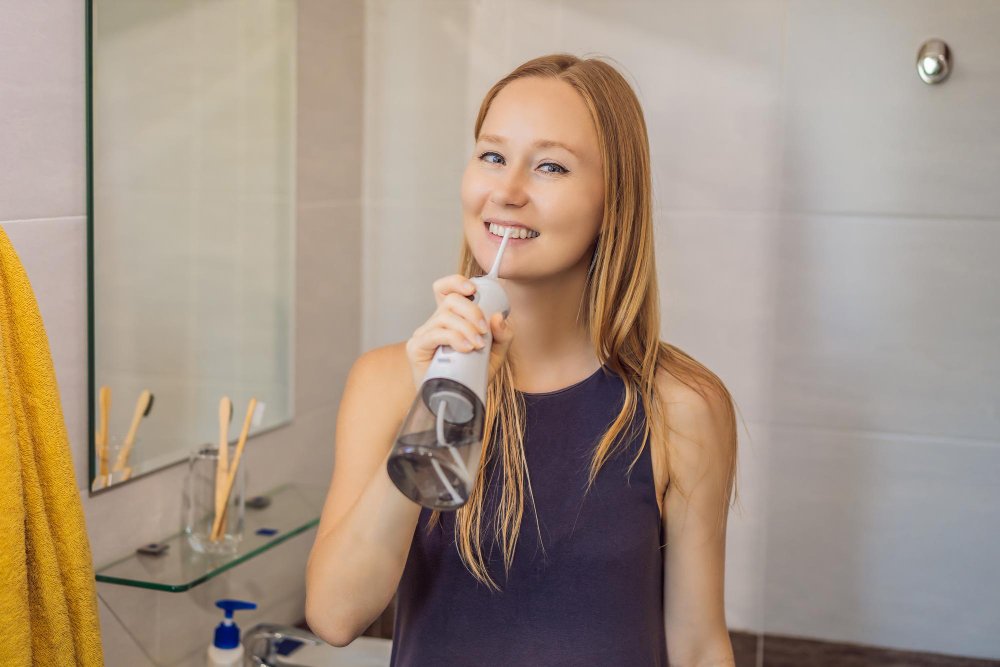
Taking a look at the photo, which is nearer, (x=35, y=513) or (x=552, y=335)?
(x=35, y=513)

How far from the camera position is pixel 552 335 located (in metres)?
1.15

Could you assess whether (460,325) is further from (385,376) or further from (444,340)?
(385,376)

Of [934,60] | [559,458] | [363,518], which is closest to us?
[363,518]

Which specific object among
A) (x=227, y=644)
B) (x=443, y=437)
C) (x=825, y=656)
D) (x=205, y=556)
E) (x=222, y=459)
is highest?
(x=443, y=437)

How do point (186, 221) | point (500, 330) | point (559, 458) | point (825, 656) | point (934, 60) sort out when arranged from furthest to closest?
point (825, 656), point (934, 60), point (186, 221), point (559, 458), point (500, 330)

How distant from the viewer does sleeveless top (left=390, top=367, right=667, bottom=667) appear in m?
1.04

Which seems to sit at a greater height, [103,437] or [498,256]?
[498,256]

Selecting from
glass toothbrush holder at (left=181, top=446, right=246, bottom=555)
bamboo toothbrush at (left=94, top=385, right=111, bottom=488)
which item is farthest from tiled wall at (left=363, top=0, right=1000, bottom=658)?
bamboo toothbrush at (left=94, top=385, right=111, bottom=488)

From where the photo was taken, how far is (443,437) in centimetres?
75

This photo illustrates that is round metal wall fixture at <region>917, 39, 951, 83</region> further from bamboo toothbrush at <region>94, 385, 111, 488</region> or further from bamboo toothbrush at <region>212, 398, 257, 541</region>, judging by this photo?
bamboo toothbrush at <region>94, 385, 111, 488</region>

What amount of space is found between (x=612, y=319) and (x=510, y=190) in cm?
22

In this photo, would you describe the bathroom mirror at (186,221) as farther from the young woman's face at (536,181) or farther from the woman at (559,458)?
the young woman's face at (536,181)

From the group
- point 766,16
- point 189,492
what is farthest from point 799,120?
point 189,492

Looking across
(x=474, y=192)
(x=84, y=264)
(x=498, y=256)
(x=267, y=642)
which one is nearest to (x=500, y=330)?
(x=498, y=256)
